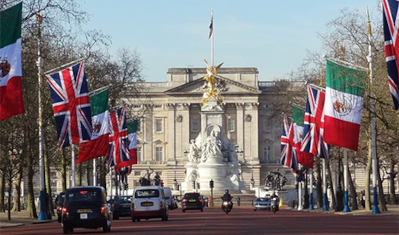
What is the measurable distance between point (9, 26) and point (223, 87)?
150717 mm

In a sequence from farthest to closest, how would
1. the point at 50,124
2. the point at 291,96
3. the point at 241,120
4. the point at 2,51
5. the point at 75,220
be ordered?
1. the point at 241,120
2. the point at 291,96
3. the point at 50,124
4. the point at 75,220
5. the point at 2,51

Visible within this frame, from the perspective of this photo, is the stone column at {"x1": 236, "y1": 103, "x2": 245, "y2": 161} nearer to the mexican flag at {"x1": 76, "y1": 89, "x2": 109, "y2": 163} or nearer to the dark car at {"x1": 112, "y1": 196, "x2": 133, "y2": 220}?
the dark car at {"x1": 112, "y1": 196, "x2": 133, "y2": 220}

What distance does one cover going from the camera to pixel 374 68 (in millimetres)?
60125

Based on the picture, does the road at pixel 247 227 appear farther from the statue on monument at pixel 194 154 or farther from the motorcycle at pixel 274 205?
the statue on monument at pixel 194 154

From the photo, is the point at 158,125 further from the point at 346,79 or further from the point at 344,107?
the point at 344,107

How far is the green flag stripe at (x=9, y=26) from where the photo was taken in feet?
109

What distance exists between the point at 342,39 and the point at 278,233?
23200 mm

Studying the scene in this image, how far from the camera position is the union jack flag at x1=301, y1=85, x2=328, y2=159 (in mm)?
59781

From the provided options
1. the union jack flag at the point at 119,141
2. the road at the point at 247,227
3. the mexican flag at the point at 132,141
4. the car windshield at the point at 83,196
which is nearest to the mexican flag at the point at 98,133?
the road at the point at 247,227

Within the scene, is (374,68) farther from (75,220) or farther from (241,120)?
(241,120)

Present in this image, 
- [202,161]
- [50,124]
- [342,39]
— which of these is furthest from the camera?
[202,161]

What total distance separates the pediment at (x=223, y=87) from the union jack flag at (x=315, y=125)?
121 metres

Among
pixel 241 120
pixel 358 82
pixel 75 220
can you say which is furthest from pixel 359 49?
pixel 241 120

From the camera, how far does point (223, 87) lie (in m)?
184
